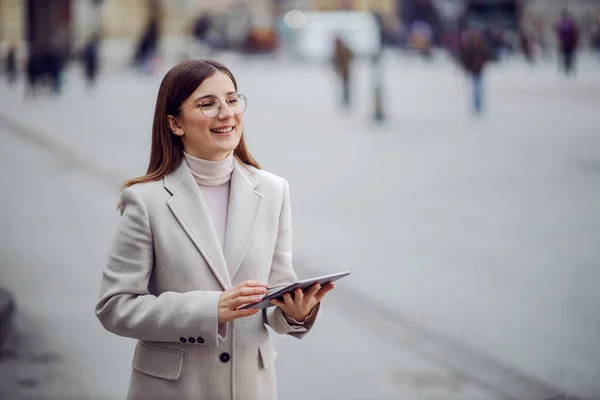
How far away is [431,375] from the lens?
18.5 feet

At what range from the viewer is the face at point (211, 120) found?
8.08 ft

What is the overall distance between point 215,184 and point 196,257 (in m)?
0.21

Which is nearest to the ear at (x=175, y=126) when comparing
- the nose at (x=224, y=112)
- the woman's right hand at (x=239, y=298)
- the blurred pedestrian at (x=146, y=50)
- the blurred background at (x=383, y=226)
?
the nose at (x=224, y=112)

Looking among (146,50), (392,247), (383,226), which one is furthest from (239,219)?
(146,50)

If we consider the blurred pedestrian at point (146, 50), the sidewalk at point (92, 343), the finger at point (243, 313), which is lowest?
the sidewalk at point (92, 343)

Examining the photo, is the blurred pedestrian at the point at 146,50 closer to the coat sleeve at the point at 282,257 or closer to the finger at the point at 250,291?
the coat sleeve at the point at 282,257

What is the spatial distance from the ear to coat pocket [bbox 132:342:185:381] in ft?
1.87

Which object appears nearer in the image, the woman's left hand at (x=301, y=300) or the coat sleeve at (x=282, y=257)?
the woman's left hand at (x=301, y=300)

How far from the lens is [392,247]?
8.73 metres

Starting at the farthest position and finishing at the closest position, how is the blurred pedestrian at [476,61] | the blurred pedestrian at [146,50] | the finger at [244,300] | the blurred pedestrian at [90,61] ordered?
the blurred pedestrian at [146,50] < the blurred pedestrian at [90,61] < the blurred pedestrian at [476,61] < the finger at [244,300]

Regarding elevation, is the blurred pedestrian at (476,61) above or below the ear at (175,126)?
above

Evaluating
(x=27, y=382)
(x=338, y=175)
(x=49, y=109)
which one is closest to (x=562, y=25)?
(x=49, y=109)

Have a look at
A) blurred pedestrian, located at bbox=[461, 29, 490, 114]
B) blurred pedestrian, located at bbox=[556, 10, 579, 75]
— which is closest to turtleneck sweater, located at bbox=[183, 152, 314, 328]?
blurred pedestrian, located at bbox=[461, 29, 490, 114]

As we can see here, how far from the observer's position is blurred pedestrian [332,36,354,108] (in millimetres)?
22188
